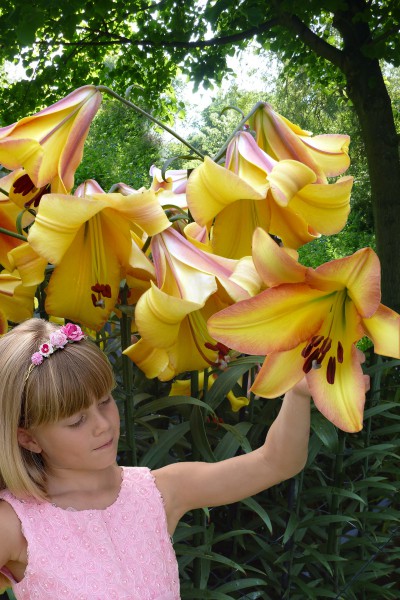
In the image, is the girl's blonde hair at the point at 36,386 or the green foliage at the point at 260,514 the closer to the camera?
the girl's blonde hair at the point at 36,386

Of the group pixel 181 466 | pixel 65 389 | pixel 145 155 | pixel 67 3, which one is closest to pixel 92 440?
pixel 65 389

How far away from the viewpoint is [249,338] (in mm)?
588

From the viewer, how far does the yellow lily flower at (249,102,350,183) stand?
0.83m

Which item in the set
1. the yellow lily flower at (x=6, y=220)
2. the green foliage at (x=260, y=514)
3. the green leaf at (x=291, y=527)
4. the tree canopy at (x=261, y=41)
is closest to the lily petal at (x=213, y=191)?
the yellow lily flower at (x=6, y=220)

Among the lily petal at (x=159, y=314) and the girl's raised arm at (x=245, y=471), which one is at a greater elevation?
the lily petal at (x=159, y=314)

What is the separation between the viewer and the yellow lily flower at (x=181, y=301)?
2.27 feet

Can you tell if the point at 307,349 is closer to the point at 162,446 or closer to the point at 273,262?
the point at 273,262

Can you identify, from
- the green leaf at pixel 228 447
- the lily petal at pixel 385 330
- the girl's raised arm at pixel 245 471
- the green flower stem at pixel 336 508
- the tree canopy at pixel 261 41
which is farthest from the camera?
the tree canopy at pixel 261 41

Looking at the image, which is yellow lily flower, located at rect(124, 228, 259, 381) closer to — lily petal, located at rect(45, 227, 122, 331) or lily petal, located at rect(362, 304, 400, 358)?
lily petal, located at rect(45, 227, 122, 331)

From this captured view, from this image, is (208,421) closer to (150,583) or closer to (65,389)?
(150,583)

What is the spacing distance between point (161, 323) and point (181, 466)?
1.35 ft

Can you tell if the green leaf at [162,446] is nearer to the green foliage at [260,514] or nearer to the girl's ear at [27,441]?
the green foliage at [260,514]

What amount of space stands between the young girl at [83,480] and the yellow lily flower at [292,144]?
9.1 inches

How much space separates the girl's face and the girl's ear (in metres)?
0.01
